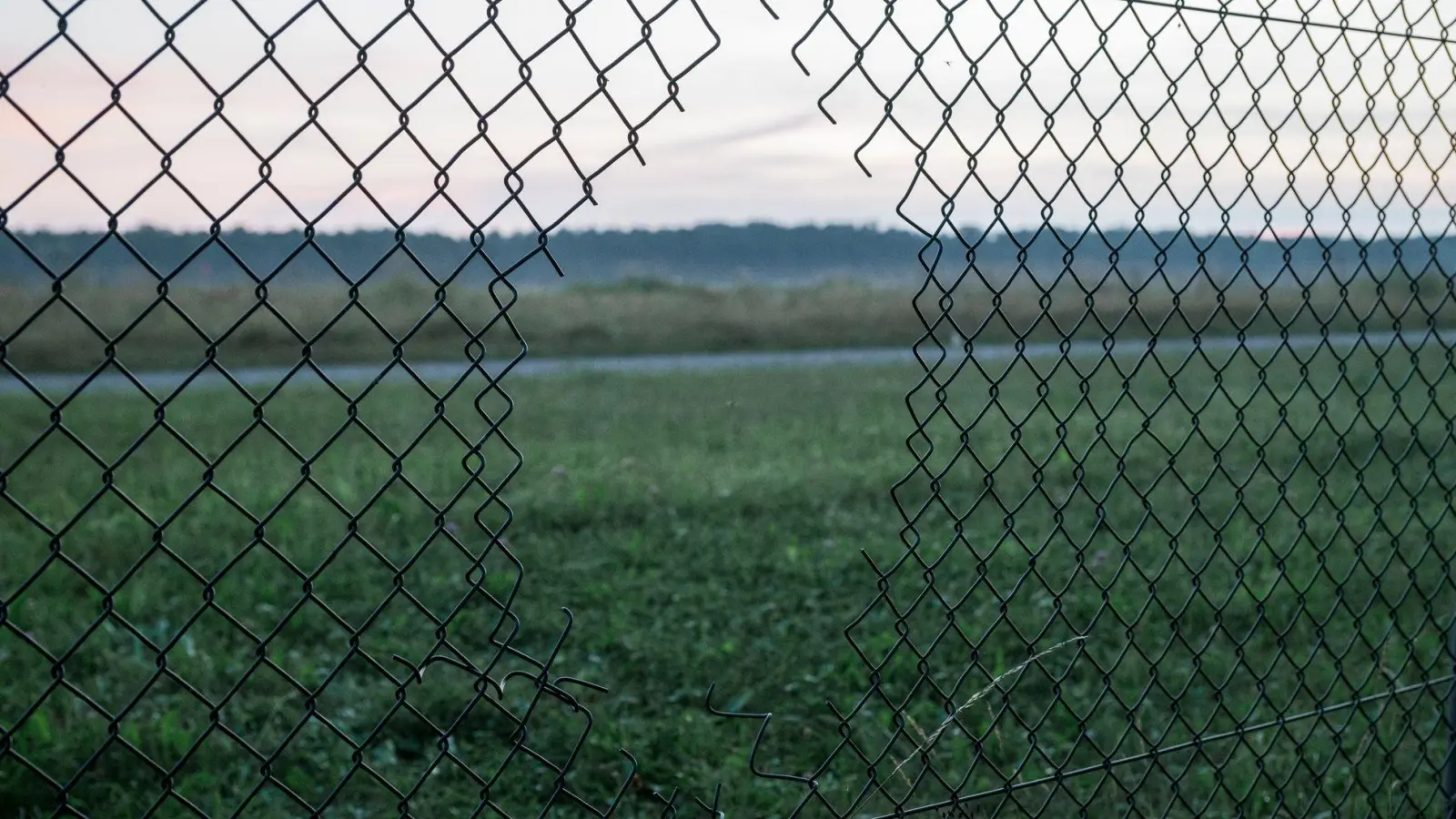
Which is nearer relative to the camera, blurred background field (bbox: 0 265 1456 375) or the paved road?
the paved road

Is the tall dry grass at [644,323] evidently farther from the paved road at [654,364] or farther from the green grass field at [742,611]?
the green grass field at [742,611]

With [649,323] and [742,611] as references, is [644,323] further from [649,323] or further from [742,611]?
[742,611]

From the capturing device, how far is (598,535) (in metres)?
5.24

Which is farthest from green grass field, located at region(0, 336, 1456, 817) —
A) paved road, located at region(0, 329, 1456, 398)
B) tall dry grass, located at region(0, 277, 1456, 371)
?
tall dry grass, located at region(0, 277, 1456, 371)

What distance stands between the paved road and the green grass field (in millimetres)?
3690

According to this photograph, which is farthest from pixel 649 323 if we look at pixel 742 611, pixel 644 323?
pixel 742 611

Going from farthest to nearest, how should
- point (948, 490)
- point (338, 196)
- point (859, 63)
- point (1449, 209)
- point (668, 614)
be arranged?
point (948, 490)
point (668, 614)
point (1449, 209)
point (859, 63)
point (338, 196)

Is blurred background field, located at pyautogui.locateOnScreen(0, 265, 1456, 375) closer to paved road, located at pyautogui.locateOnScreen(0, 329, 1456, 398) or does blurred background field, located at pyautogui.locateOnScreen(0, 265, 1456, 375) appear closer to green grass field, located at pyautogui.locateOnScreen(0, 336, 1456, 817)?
paved road, located at pyautogui.locateOnScreen(0, 329, 1456, 398)

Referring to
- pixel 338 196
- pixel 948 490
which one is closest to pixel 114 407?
pixel 948 490

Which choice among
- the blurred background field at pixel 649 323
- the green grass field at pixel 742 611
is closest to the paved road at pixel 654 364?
the blurred background field at pixel 649 323

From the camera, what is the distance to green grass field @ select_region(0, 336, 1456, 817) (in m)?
2.44

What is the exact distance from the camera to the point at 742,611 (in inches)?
166

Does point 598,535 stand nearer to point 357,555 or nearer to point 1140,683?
point 357,555

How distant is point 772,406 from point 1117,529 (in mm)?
4227
